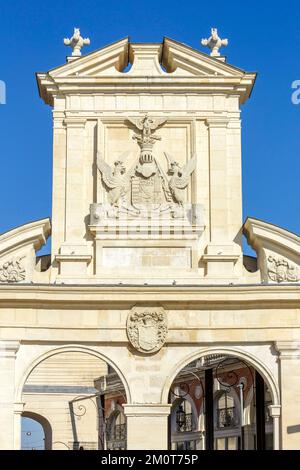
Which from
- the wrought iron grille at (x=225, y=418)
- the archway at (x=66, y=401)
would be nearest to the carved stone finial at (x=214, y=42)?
the archway at (x=66, y=401)

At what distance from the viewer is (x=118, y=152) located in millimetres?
24469

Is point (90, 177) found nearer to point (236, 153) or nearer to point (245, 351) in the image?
point (236, 153)

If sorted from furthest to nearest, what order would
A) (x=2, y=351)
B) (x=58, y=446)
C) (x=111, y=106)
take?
(x=58, y=446), (x=111, y=106), (x=2, y=351)

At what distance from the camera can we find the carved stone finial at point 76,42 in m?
24.8

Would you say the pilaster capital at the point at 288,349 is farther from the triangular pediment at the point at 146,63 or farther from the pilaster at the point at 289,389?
the triangular pediment at the point at 146,63

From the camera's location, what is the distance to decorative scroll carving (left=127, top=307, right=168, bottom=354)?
23250 millimetres

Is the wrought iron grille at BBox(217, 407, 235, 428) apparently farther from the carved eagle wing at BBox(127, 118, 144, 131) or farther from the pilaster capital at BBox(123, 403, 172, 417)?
the carved eagle wing at BBox(127, 118, 144, 131)

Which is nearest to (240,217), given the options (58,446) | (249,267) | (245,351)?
(249,267)

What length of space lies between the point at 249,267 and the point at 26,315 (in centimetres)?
464

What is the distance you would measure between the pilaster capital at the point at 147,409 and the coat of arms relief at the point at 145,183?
3.80 metres

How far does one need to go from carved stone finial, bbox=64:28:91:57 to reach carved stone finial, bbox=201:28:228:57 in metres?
2.49

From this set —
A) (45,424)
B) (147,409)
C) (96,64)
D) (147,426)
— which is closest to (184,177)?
(96,64)

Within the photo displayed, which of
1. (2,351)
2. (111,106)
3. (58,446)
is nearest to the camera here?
(2,351)

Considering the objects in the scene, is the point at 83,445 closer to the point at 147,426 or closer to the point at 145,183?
the point at 147,426
